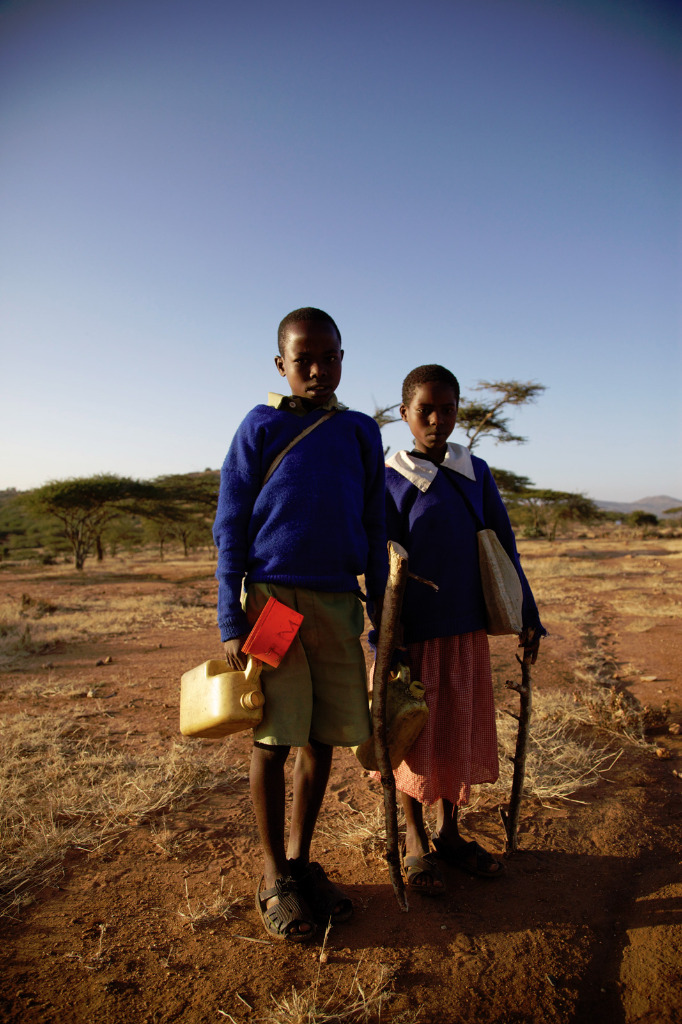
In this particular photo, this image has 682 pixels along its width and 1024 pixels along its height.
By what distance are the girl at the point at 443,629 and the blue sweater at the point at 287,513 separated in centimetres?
32

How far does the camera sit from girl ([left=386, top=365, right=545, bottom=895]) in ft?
6.84

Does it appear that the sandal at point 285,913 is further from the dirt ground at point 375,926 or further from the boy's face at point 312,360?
the boy's face at point 312,360

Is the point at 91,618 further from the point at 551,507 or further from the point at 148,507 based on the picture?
the point at 551,507

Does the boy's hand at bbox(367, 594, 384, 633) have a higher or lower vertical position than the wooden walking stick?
higher

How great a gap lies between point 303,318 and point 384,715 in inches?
50.5

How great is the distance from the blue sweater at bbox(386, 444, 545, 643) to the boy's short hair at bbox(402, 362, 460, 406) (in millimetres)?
280

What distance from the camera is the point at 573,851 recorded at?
2.21m

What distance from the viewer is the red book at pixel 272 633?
1.64m

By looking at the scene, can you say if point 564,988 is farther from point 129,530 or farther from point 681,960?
point 129,530

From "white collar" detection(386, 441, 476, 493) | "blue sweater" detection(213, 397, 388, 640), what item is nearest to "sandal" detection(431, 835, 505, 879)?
"blue sweater" detection(213, 397, 388, 640)

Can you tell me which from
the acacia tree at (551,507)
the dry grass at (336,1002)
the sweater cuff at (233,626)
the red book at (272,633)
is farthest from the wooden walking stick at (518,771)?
the acacia tree at (551,507)

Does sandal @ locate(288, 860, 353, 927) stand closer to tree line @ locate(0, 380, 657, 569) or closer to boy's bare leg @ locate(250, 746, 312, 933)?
boy's bare leg @ locate(250, 746, 312, 933)

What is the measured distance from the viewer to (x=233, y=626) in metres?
1.70

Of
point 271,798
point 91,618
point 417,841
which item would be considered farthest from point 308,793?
point 91,618
